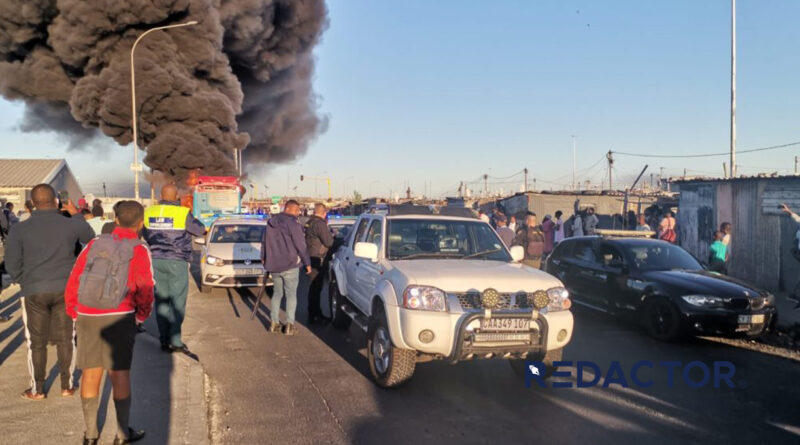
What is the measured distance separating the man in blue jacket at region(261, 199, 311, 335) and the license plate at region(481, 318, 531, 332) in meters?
3.16

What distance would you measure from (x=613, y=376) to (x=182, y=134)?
24259 mm

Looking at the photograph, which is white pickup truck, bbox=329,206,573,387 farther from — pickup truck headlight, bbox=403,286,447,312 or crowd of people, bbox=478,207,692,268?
crowd of people, bbox=478,207,692,268

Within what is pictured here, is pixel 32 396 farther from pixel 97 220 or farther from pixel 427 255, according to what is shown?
pixel 97 220

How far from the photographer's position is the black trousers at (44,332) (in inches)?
181

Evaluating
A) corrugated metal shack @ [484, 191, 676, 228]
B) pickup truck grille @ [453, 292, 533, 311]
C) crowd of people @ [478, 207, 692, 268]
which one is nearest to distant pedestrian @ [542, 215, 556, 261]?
crowd of people @ [478, 207, 692, 268]

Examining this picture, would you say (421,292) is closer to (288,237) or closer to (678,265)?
(288,237)

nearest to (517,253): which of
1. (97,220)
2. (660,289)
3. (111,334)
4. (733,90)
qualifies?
(660,289)

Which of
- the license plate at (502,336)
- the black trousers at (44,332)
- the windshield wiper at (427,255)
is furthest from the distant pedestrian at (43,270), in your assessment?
the license plate at (502,336)

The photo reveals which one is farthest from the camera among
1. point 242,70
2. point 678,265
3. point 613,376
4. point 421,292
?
point 242,70

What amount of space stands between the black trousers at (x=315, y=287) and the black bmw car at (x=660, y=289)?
3.80 metres

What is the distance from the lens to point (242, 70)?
35.3 meters

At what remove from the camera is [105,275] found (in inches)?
143

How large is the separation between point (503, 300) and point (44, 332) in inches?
142

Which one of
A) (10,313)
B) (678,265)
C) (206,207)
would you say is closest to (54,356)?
(10,313)
